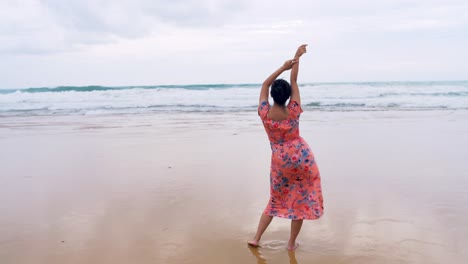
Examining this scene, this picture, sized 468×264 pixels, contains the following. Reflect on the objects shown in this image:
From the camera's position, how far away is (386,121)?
1257cm

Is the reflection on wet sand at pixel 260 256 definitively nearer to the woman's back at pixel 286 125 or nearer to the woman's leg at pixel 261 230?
the woman's leg at pixel 261 230

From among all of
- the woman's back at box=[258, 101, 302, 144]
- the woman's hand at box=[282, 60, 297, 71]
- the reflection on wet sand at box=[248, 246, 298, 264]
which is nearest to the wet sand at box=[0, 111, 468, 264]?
the reflection on wet sand at box=[248, 246, 298, 264]

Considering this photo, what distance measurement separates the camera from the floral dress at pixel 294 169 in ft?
11.6

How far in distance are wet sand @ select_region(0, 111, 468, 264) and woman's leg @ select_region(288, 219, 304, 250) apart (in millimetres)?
77

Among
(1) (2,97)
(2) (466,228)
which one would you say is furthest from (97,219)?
(1) (2,97)

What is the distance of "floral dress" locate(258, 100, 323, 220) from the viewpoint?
354cm

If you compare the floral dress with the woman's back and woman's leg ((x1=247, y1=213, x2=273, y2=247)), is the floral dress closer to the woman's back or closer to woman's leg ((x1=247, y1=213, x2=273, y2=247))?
the woman's back

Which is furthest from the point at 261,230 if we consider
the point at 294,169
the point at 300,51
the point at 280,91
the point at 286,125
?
the point at 300,51

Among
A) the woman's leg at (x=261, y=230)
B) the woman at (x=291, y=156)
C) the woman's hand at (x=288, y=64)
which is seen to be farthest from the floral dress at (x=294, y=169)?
the woman's hand at (x=288, y=64)

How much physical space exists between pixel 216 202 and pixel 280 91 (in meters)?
1.90

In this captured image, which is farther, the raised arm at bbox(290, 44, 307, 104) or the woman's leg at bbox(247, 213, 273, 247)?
the woman's leg at bbox(247, 213, 273, 247)

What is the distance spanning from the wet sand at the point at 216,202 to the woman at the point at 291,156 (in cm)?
36

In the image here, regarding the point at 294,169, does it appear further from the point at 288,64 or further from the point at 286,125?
the point at 288,64

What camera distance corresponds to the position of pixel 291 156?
3541 mm
